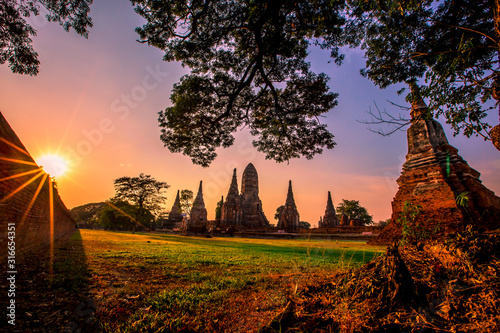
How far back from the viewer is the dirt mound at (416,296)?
1.05m

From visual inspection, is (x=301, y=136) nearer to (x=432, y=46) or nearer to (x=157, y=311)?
(x=432, y=46)

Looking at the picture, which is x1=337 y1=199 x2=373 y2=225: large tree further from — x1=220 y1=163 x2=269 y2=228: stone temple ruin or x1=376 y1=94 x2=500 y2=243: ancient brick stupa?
x1=376 y1=94 x2=500 y2=243: ancient brick stupa

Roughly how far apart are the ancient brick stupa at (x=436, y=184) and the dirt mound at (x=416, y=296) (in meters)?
9.36

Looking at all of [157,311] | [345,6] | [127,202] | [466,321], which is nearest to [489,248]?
[466,321]

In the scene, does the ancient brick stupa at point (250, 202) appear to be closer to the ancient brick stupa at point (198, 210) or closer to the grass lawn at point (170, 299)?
the ancient brick stupa at point (198, 210)

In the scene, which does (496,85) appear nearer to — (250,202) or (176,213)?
(250,202)

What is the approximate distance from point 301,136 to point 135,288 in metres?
7.30

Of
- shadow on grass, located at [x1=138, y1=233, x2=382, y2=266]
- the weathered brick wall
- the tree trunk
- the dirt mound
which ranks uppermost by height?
the tree trunk

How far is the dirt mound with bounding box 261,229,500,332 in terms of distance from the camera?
105cm

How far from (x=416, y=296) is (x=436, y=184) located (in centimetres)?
1238

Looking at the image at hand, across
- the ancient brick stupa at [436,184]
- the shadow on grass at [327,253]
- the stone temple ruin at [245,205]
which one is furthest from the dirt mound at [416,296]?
the stone temple ruin at [245,205]

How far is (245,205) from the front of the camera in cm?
3262

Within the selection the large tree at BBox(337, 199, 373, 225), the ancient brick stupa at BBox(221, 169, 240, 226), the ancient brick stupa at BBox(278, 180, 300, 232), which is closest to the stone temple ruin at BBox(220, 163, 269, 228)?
the ancient brick stupa at BBox(221, 169, 240, 226)

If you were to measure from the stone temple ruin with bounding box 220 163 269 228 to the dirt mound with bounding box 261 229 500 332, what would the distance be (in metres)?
27.8
